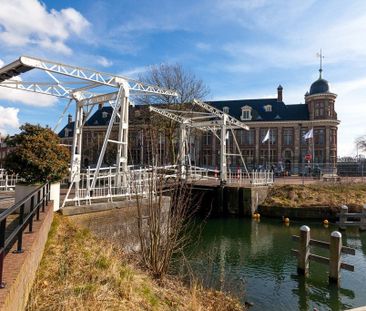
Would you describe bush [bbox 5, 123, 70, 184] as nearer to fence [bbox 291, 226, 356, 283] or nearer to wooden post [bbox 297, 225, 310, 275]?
wooden post [bbox 297, 225, 310, 275]

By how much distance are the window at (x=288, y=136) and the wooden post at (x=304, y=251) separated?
4539 centimetres

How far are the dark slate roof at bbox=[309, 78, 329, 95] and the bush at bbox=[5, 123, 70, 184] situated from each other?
50.3 metres

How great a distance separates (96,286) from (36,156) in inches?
192

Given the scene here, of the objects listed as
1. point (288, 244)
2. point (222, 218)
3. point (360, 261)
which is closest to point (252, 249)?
point (288, 244)

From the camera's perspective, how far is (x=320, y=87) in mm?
53344

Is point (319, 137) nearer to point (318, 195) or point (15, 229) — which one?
point (318, 195)

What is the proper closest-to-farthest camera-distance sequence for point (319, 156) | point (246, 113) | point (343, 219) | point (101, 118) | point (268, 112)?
point (343, 219) < point (319, 156) < point (268, 112) < point (246, 113) < point (101, 118)

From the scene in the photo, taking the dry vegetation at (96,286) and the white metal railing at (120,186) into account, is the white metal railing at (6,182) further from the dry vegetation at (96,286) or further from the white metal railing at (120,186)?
the dry vegetation at (96,286)

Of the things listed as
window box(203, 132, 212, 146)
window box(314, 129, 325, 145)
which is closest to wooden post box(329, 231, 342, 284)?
window box(314, 129, 325, 145)

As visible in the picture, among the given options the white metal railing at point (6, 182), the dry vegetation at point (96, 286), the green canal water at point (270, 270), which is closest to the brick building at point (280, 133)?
the green canal water at point (270, 270)

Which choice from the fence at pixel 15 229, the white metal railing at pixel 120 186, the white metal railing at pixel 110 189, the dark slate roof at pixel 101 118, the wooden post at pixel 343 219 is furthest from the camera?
the dark slate roof at pixel 101 118

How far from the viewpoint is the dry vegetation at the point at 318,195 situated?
23.0 m

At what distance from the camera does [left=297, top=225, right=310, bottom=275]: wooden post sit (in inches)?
429

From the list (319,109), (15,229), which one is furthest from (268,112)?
(15,229)
